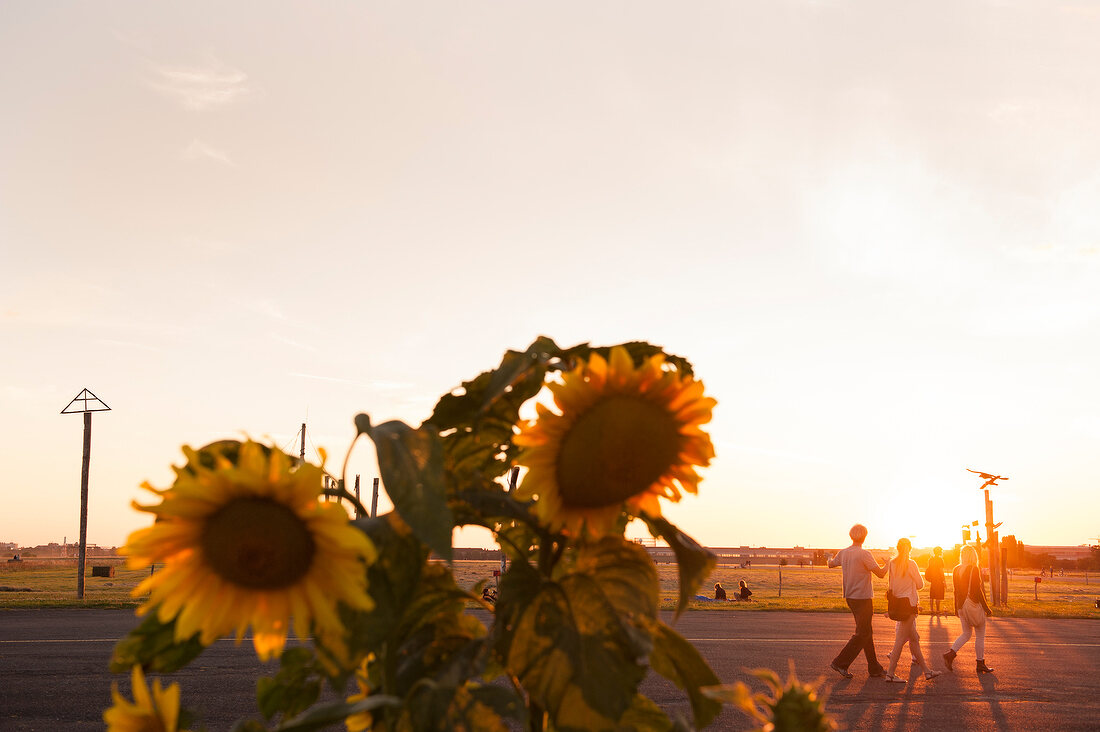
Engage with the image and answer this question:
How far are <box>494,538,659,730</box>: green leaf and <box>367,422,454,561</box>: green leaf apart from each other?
0.16 meters

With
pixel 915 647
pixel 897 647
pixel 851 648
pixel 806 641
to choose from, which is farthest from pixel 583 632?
pixel 806 641

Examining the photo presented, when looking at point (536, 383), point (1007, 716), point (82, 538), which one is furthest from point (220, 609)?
point (82, 538)

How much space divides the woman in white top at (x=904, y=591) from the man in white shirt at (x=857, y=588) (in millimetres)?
252

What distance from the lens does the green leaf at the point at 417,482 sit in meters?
0.55

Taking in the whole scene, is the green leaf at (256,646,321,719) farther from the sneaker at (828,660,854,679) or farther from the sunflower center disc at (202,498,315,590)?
the sneaker at (828,660,854,679)

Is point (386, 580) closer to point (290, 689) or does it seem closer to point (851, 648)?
point (290, 689)

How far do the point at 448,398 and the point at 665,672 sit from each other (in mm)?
331

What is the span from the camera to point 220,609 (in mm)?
661

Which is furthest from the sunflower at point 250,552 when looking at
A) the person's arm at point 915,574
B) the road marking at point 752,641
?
the road marking at point 752,641

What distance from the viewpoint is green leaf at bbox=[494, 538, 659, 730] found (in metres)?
0.67

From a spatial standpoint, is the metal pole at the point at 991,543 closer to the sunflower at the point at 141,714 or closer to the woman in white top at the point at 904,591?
the woman in white top at the point at 904,591

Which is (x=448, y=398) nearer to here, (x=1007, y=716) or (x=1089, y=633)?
(x=1007, y=716)

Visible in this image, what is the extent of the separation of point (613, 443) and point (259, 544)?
28 centimetres

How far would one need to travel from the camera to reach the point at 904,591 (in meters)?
10.7
